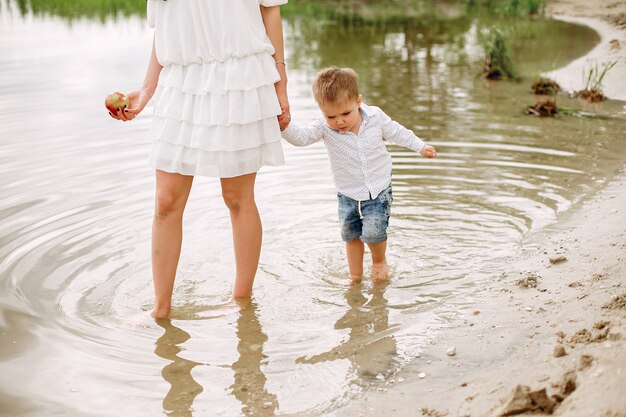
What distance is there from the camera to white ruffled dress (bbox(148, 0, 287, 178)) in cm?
361

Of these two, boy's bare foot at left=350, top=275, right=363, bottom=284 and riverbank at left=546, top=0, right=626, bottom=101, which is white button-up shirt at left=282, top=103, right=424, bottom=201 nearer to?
boy's bare foot at left=350, top=275, right=363, bottom=284

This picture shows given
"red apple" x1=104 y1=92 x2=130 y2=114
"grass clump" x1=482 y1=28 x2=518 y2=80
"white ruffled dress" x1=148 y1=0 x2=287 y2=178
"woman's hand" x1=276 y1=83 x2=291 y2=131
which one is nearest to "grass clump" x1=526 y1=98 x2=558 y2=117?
"grass clump" x1=482 y1=28 x2=518 y2=80

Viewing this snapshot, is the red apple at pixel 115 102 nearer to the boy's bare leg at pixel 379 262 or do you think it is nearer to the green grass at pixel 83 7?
the boy's bare leg at pixel 379 262

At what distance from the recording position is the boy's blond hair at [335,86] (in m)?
4.09

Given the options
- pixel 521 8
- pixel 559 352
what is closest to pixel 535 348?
pixel 559 352

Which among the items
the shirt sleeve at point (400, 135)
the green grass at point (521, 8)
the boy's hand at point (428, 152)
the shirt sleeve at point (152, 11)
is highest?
the shirt sleeve at point (152, 11)

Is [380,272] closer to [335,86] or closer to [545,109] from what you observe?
[335,86]

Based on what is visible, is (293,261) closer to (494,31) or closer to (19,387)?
(19,387)

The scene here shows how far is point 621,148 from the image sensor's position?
6.52 metres

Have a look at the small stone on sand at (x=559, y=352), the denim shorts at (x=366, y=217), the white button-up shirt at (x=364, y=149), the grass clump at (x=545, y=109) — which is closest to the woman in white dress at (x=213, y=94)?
the white button-up shirt at (x=364, y=149)

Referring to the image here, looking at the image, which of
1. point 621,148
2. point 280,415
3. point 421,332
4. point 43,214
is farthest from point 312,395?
point 621,148

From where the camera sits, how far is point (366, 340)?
3.66 m

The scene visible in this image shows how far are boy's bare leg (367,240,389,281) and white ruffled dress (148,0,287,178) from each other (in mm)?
921

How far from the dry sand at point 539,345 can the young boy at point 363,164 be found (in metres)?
0.63
